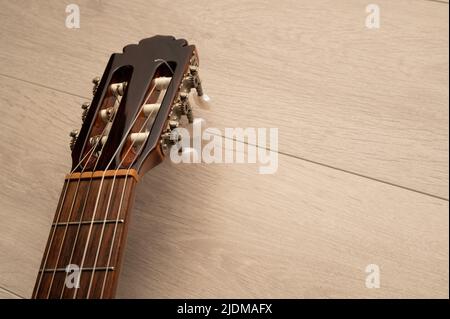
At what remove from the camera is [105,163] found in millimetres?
613

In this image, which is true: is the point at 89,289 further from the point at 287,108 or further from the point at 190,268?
the point at 287,108

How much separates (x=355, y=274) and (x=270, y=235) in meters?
0.13

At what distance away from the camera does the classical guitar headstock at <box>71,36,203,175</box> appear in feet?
2.01

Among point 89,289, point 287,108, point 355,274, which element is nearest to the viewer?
point 89,289

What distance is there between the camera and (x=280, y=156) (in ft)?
2.41

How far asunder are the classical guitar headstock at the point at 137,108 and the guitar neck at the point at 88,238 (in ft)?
0.09

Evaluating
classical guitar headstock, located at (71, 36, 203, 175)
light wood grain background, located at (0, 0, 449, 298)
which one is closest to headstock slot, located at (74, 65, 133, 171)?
classical guitar headstock, located at (71, 36, 203, 175)

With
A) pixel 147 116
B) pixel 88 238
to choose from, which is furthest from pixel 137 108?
pixel 88 238

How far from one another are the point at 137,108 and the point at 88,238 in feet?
0.59

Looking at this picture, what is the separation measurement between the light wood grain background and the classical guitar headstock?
0.42 feet

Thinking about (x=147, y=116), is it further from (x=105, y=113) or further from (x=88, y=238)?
(x=88, y=238)

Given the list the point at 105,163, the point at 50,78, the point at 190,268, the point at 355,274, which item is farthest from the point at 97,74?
the point at 355,274

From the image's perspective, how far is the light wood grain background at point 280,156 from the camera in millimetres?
667

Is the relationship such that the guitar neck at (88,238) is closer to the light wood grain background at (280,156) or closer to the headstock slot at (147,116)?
the headstock slot at (147,116)
